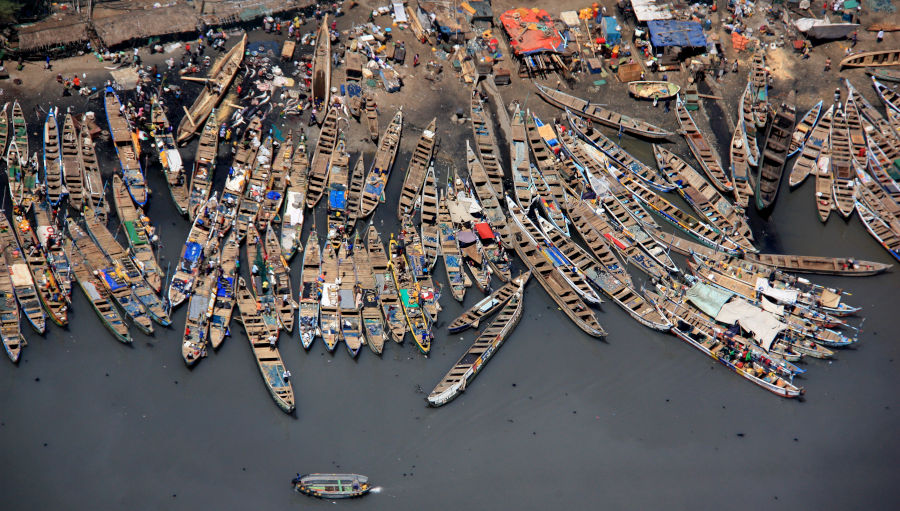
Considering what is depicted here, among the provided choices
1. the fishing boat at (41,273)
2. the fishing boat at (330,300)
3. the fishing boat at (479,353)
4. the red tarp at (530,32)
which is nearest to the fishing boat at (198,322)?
the fishing boat at (330,300)

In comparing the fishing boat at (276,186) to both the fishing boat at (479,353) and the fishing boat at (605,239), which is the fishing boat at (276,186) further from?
the fishing boat at (605,239)

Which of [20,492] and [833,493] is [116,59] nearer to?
[20,492]

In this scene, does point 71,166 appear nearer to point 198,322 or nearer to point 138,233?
point 138,233

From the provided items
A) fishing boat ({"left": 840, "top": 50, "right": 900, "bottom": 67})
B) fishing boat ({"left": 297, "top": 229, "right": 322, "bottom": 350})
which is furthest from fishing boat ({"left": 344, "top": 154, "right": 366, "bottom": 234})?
fishing boat ({"left": 840, "top": 50, "right": 900, "bottom": 67})

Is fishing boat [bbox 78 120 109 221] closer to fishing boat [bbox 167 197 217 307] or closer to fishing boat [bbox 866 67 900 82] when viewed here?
fishing boat [bbox 167 197 217 307]

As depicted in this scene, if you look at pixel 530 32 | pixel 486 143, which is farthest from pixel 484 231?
pixel 530 32
